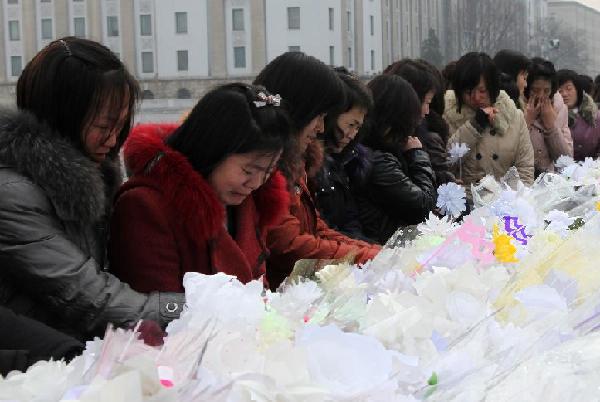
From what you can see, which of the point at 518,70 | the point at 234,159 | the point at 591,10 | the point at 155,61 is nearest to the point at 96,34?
the point at 155,61

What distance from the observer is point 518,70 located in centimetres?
514

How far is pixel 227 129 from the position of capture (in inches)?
74.9

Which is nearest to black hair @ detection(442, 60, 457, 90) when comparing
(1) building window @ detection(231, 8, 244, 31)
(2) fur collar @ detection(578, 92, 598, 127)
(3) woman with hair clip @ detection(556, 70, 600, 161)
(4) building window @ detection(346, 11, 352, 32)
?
(3) woman with hair clip @ detection(556, 70, 600, 161)

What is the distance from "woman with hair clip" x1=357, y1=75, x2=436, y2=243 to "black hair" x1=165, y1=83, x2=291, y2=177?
3.82ft

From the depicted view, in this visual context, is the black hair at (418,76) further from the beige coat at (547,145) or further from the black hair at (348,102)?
the beige coat at (547,145)

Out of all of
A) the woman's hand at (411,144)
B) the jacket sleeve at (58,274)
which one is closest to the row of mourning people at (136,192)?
the jacket sleeve at (58,274)

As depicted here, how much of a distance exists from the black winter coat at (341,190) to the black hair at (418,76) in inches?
32.8

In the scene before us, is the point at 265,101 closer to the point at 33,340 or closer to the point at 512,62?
the point at 33,340

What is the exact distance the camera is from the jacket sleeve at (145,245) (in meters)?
1.85

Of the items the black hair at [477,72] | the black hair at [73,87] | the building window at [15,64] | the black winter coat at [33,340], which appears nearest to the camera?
the black winter coat at [33,340]

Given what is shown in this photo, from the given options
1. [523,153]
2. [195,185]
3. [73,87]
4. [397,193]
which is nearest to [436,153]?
[523,153]

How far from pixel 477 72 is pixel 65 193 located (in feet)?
9.85

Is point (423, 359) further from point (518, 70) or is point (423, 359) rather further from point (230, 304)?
point (518, 70)

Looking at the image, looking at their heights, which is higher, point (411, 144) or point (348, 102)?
point (348, 102)
